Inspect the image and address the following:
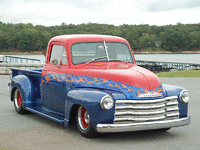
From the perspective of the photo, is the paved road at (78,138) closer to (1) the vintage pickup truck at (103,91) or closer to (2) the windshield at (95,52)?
(1) the vintage pickup truck at (103,91)

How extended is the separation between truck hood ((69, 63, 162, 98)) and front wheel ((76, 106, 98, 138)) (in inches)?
19.8

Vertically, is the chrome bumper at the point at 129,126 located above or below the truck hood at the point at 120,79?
below

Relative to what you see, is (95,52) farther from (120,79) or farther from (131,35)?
(131,35)

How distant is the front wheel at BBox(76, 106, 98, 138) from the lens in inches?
263

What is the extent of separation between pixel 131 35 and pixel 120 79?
9346 centimetres

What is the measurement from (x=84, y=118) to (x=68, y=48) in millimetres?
1690

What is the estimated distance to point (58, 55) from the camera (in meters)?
8.20

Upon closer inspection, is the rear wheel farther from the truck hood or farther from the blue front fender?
the blue front fender

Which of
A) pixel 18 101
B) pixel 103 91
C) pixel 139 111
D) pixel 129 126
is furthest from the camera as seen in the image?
pixel 18 101

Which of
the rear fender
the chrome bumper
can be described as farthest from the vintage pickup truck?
the rear fender

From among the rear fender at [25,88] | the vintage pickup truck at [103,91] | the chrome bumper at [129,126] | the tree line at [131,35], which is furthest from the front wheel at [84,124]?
the tree line at [131,35]

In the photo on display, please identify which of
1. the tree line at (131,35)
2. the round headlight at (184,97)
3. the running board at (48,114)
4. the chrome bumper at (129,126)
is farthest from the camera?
the tree line at (131,35)

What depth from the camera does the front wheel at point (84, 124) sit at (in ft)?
22.0

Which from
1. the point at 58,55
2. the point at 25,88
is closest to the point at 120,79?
the point at 58,55
